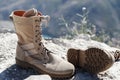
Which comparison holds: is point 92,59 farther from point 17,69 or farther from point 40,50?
point 17,69

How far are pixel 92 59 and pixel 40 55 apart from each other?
523 millimetres

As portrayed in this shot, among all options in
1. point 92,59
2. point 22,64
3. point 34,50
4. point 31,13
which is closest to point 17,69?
point 22,64

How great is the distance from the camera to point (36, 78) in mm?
3904

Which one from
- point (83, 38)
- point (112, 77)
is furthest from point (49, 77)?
point (83, 38)

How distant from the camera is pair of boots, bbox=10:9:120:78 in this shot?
4.14 metres

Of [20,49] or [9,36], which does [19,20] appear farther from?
A: [9,36]

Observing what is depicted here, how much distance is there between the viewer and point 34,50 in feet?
14.0

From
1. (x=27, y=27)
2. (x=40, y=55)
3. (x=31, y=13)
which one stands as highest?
(x=31, y=13)

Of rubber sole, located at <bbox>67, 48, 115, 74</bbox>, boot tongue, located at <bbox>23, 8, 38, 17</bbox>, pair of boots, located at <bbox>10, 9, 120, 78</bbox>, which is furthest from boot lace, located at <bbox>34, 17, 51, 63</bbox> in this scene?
rubber sole, located at <bbox>67, 48, 115, 74</bbox>

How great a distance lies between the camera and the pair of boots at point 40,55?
4141 mm

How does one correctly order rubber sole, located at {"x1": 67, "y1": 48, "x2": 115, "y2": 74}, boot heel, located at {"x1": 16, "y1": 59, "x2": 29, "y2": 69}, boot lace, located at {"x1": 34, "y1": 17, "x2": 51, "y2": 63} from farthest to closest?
boot heel, located at {"x1": 16, "y1": 59, "x2": 29, "y2": 69} → boot lace, located at {"x1": 34, "y1": 17, "x2": 51, "y2": 63} → rubber sole, located at {"x1": 67, "y1": 48, "x2": 115, "y2": 74}

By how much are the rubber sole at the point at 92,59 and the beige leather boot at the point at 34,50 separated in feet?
0.56

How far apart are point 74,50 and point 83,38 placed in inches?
97.1

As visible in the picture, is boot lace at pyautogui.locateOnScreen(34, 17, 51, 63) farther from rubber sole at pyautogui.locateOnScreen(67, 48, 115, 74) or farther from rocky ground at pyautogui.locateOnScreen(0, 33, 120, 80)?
rubber sole at pyautogui.locateOnScreen(67, 48, 115, 74)
